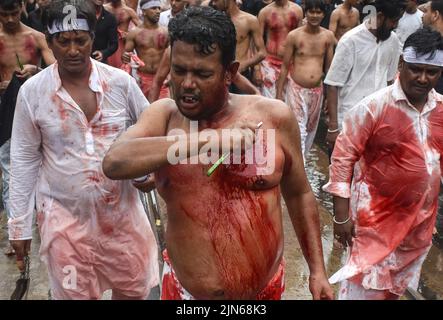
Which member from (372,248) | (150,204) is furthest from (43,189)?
(150,204)

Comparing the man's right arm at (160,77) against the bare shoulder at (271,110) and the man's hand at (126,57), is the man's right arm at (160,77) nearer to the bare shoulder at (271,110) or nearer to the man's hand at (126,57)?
the man's hand at (126,57)

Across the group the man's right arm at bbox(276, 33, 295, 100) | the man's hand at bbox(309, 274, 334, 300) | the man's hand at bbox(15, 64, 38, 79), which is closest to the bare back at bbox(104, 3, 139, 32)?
the man's right arm at bbox(276, 33, 295, 100)

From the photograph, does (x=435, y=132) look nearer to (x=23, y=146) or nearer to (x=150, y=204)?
(x=23, y=146)

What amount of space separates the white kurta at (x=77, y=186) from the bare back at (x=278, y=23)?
611cm

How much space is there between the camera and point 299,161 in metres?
2.98

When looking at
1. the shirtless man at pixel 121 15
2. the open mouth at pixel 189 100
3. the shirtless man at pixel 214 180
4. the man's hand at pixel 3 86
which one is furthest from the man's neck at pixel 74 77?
the shirtless man at pixel 121 15

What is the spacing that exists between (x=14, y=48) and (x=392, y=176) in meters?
3.74

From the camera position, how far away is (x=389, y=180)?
414 cm

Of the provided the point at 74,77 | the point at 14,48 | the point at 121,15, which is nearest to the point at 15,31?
the point at 14,48

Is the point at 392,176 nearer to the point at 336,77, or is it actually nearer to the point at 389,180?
the point at 389,180

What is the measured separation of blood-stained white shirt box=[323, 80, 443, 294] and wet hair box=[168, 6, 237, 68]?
5.15ft

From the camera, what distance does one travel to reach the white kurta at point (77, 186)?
382 centimetres

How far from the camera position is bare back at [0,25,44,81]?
6.21 meters

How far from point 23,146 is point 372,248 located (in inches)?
84.0
